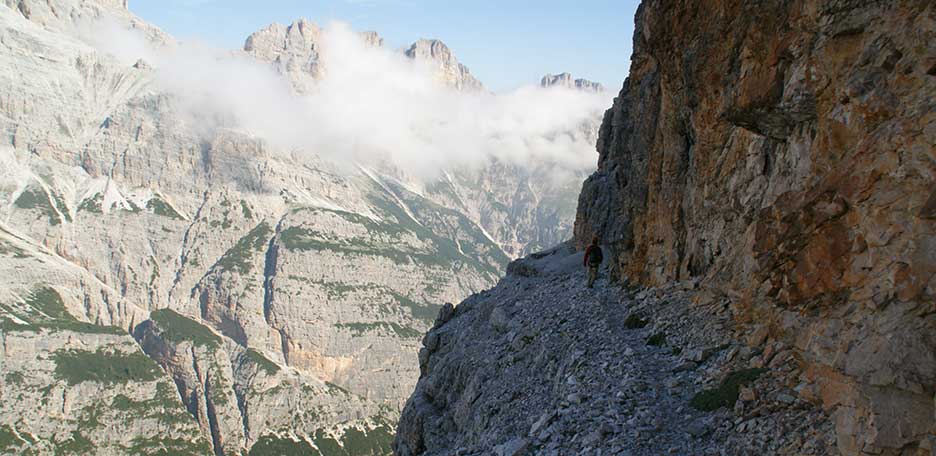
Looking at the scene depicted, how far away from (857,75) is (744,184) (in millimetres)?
8253

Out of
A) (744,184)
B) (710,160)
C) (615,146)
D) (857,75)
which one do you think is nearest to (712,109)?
(710,160)

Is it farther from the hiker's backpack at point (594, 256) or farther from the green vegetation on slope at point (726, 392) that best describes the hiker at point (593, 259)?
the green vegetation on slope at point (726, 392)

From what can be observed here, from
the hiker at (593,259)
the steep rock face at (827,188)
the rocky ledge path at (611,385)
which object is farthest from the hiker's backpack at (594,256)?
the steep rock face at (827,188)

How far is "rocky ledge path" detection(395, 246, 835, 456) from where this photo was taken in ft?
52.9

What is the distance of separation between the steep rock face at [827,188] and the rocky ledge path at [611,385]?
1.04 m

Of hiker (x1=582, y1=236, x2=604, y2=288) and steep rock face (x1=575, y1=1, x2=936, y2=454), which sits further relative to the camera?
hiker (x1=582, y1=236, x2=604, y2=288)

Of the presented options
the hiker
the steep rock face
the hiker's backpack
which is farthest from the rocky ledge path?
the hiker's backpack

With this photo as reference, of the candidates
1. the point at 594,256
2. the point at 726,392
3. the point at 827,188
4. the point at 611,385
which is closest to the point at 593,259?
the point at 594,256

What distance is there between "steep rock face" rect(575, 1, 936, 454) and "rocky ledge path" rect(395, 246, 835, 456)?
41.0 inches

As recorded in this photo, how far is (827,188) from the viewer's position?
15.3 meters

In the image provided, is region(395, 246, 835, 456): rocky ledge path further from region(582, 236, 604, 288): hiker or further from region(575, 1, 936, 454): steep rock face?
region(575, 1, 936, 454): steep rock face

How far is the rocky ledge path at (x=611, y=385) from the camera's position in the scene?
16.1 m

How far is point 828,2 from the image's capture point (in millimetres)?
17109

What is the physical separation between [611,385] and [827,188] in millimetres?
9938
